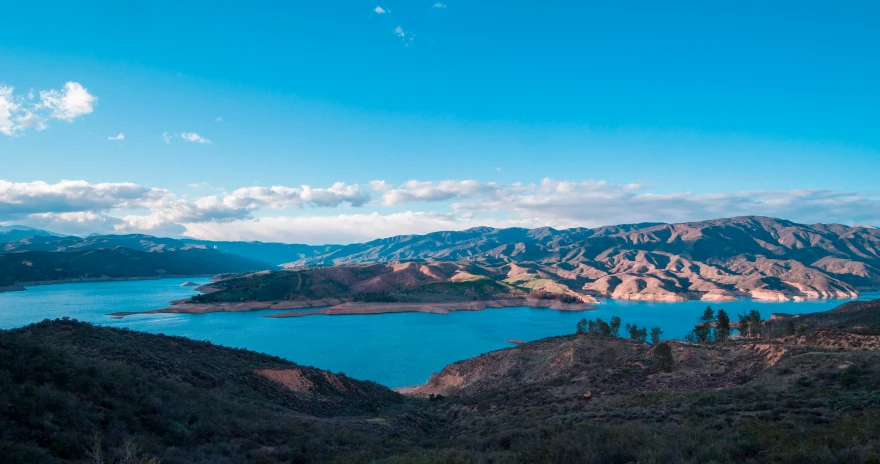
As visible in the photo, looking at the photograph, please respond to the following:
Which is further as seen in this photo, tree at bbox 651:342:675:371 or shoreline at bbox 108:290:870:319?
shoreline at bbox 108:290:870:319

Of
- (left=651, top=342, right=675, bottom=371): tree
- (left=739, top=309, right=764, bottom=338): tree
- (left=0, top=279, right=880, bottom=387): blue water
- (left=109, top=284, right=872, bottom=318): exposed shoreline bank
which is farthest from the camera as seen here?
(left=109, top=284, right=872, bottom=318): exposed shoreline bank

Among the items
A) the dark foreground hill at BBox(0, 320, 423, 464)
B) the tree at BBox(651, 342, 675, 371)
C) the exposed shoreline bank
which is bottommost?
the exposed shoreline bank

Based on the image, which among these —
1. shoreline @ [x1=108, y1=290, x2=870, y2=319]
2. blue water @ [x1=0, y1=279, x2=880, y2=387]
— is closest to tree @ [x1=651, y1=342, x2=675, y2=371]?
blue water @ [x1=0, y1=279, x2=880, y2=387]

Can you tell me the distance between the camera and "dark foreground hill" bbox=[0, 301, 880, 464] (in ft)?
38.7

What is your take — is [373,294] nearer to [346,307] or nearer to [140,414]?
[346,307]

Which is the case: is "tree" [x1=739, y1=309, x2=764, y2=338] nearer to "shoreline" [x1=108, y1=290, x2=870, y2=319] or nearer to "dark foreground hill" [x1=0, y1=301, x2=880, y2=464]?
"dark foreground hill" [x1=0, y1=301, x2=880, y2=464]

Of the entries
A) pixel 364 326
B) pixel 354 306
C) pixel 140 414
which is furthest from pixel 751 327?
pixel 354 306

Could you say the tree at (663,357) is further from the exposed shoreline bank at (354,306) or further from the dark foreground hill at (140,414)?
the exposed shoreline bank at (354,306)

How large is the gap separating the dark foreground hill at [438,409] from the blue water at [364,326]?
3183cm

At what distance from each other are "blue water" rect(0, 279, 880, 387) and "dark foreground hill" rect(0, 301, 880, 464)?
3183 cm

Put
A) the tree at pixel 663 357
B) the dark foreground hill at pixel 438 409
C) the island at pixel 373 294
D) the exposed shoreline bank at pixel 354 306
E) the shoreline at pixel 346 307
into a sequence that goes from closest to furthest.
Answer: the dark foreground hill at pixel 438 409 < the tree at pixel 663 357 < the shoreline at pixel 346 307 < the exposed shoreline bank at pixel 354 306 < the island at pixel 373 294

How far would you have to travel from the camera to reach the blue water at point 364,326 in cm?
7344

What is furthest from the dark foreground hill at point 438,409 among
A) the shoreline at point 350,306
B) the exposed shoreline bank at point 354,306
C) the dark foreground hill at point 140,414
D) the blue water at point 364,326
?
the exposed shoreline bank at point 354,306

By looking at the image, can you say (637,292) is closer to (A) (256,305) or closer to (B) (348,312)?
(B) (348,312)
